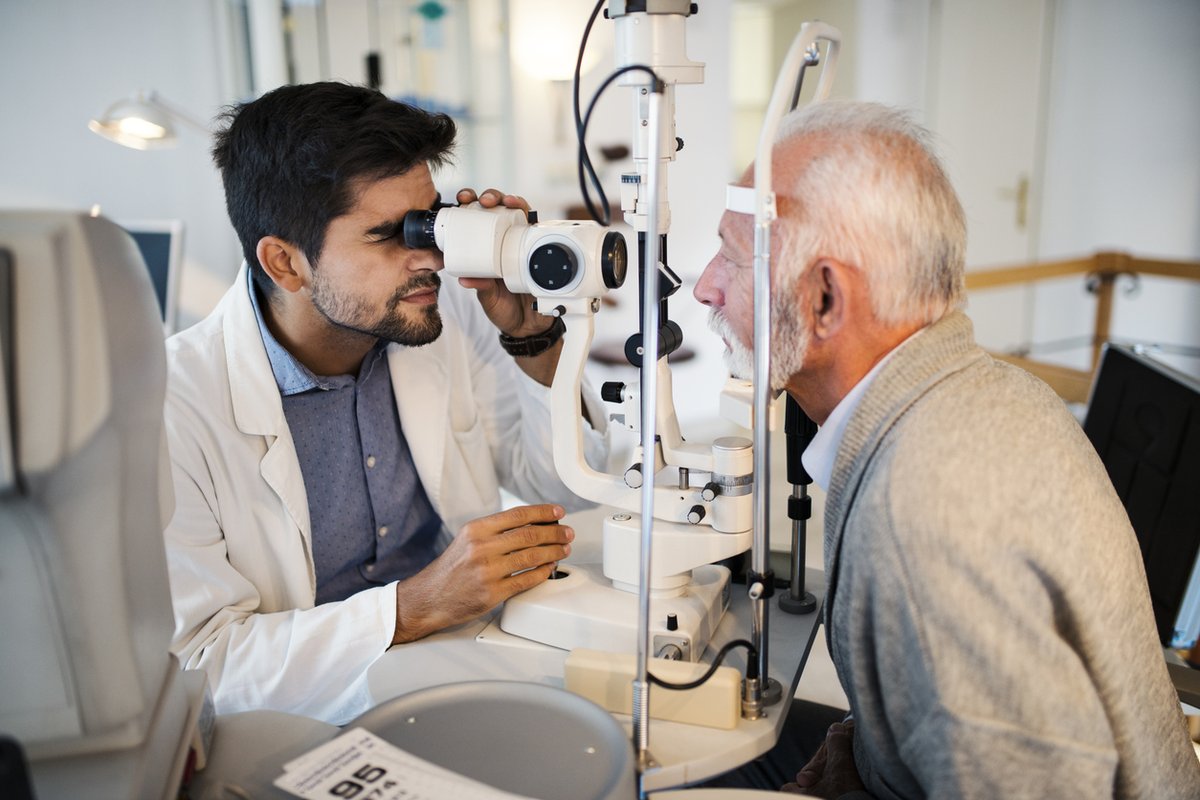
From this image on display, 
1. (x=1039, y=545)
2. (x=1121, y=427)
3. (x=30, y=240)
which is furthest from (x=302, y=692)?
(x=1121, y=427)

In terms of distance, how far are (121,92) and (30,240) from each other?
2987 millimetres

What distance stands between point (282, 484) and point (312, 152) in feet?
1.70

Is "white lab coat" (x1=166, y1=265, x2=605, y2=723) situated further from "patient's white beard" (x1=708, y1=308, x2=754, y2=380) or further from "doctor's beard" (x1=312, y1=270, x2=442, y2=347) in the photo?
"patient's white beard" (x1=708, y1=308, x2=754, y2=380)

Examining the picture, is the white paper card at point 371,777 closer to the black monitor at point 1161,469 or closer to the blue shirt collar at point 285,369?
the blue shirt collar at point 285,369

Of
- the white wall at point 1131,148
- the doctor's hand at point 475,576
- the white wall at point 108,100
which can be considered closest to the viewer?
the doctor's hand at point 475,576

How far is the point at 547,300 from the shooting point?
48.0 inches

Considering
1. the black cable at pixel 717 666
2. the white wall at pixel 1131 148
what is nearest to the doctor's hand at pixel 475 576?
the black cable at pixel 717 666

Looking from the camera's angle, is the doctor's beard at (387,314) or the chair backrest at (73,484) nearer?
the chair backrest at (73,484)

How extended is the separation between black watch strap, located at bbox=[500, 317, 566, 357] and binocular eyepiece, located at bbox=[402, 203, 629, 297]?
0.34m

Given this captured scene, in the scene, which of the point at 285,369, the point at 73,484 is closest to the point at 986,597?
the point at 73,484

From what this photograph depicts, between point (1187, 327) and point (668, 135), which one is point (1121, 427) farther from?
point (1187, 327)

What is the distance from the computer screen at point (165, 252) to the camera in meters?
2.73

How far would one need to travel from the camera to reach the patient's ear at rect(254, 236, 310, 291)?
150 cm

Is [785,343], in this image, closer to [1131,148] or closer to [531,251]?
[531,251]
